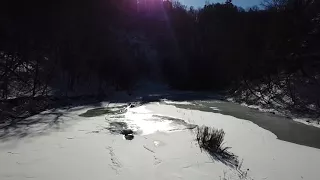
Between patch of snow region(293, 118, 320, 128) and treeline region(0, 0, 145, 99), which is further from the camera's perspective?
treeline region(0, 0, 145, 99)

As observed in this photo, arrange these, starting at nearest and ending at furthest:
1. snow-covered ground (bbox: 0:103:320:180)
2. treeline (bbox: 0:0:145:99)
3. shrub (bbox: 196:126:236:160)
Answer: snow-covered ground (bbox: 0:103:320:180), shrub (bbox: 196:126:236:160), treeline (bbox: 0:0:145:99)

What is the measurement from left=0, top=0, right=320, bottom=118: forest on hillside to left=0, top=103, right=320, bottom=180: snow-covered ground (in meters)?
8.67

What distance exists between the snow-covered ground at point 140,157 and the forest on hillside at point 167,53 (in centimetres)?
867

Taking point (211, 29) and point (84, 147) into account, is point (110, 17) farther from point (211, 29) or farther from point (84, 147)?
point (84, 147)

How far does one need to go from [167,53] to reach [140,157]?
160ft

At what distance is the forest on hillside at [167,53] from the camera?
78.0 feet

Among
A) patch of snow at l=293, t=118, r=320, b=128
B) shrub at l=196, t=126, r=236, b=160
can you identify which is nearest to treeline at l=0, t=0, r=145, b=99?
shrub at l=196, t=126, r=236, b=160

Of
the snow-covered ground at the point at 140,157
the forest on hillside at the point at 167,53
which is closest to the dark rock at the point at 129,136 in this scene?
the snow-covered ground at the point at 140,157

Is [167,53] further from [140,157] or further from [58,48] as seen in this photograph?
[140,157]

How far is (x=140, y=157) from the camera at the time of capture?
782cm

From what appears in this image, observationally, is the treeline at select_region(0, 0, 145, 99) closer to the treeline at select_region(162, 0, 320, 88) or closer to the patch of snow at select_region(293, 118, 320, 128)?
the treeline at select_region(162, 0, 320, 88)

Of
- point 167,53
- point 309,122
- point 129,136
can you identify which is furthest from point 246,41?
point 129,136

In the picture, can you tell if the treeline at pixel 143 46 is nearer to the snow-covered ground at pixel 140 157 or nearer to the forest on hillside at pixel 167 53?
the forest on hillside at pixel 167 53

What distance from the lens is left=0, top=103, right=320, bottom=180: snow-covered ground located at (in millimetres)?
6555
